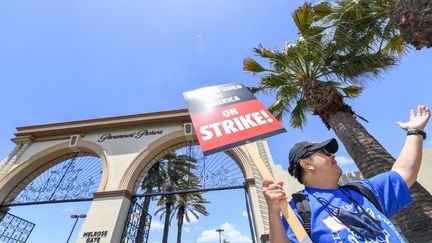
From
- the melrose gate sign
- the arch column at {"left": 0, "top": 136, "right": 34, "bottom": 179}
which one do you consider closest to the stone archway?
the melrose gate sign

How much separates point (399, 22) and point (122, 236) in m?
8.32

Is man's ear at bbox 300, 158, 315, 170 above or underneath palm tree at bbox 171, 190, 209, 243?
underneath

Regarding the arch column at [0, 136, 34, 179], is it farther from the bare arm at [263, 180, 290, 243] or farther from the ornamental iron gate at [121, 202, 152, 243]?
the bare arm at [263, 180, 290, 243]

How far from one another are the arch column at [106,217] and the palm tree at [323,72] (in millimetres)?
5516

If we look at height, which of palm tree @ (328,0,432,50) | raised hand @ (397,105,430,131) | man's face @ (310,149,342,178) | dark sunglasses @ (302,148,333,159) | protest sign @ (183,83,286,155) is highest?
palm tree @ (328,0,432,50)

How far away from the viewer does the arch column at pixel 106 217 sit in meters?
6.36

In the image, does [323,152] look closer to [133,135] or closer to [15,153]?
[133,135]

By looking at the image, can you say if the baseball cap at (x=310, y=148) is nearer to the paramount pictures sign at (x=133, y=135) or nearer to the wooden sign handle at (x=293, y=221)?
the wooden sign handle at (x=293, y=221)

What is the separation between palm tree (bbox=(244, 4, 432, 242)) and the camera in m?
4.81

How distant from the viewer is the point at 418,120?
1663 mm

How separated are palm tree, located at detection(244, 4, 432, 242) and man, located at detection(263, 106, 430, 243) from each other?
2977mm

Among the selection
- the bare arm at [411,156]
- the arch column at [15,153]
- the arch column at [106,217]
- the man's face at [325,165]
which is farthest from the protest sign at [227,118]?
the arch column at [15,153]

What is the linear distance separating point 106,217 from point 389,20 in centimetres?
875

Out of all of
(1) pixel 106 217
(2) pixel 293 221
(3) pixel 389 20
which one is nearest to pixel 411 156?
(2) pixel 293 221
